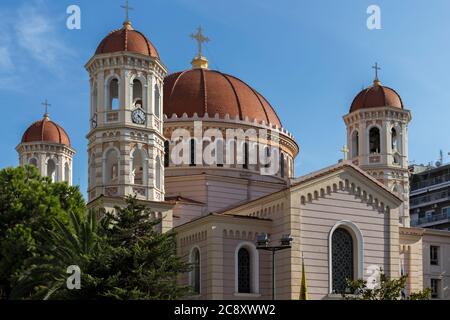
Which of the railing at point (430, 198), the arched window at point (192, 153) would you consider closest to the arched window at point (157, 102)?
the arched window at point (192, 153)

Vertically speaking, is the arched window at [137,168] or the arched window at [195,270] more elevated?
the arched window at [137,168]

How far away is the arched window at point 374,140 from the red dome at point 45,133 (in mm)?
28030

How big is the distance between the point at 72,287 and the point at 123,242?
3.16m

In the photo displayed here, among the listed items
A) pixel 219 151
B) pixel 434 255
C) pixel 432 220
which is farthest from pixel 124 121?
pixel 432 220

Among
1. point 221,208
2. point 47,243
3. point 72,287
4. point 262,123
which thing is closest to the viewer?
point 72,287

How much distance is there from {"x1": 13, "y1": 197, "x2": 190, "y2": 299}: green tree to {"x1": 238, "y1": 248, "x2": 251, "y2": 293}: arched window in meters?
9.13

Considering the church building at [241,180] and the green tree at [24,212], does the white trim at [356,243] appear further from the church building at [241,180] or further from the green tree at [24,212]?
the green tree at [24,212]

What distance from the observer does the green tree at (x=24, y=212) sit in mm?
46562

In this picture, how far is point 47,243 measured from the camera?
144 ft

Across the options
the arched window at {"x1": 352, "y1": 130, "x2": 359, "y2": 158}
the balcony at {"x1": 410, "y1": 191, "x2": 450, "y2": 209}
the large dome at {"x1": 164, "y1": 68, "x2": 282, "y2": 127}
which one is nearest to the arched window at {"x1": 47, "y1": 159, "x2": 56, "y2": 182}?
the large dome at {"x1": 164, "y1": 68, "x2": 282, "y2": 127}

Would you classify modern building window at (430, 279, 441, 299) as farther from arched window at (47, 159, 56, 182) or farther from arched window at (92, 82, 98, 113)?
arched window at (47, 159, 56, 182)
